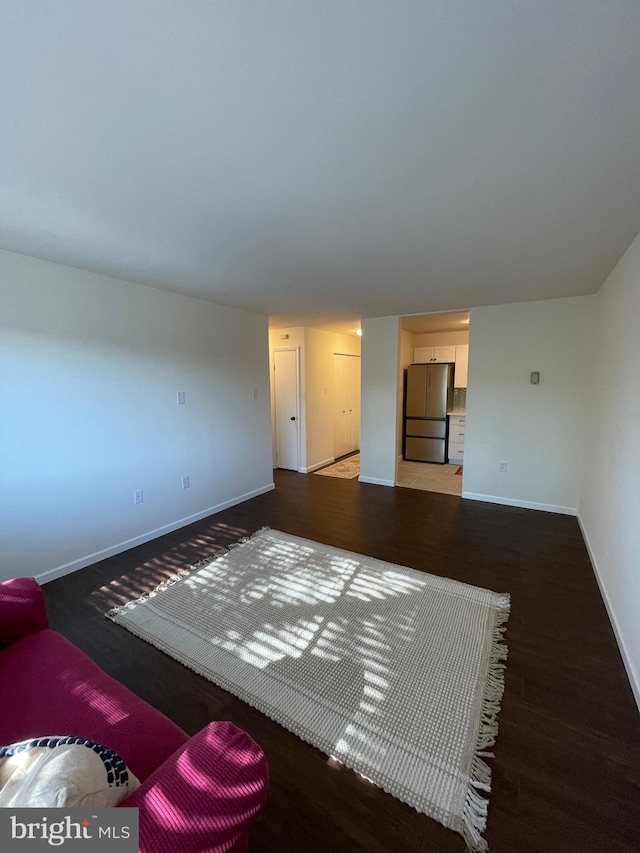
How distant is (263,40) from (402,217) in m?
1.13

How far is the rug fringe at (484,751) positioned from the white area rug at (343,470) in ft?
11.7

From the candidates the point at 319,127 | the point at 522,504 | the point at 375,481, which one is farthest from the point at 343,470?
the point at 319,127

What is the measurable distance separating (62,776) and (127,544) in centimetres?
280

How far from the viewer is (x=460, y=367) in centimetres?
612

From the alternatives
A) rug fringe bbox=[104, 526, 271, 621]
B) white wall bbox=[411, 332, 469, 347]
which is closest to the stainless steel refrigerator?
white wall bbox=[411, 332, 469, 347]

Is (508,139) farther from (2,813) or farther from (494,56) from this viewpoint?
(2,813)

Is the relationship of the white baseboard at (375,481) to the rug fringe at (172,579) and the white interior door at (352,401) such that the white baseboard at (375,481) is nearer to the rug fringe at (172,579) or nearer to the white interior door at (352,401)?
the white interior door at (352,401)

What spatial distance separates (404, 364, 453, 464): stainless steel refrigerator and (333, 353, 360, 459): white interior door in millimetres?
1097

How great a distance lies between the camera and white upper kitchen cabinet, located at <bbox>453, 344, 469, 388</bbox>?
605cm

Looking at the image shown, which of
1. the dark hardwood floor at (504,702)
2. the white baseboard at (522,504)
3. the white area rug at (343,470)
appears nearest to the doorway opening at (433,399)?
the white area rug at (343,470)

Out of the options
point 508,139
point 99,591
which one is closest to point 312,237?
point 508,139

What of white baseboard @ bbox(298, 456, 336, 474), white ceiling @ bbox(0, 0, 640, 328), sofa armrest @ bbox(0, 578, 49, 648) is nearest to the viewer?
white ceiling @ bbox(0, 0, 640, 328)

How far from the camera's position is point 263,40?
35.4 inches

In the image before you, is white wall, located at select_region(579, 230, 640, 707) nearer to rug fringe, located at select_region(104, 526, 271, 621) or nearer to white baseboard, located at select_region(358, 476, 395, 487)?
white baseboard, located at select_region(358, 476, 395, 487)
